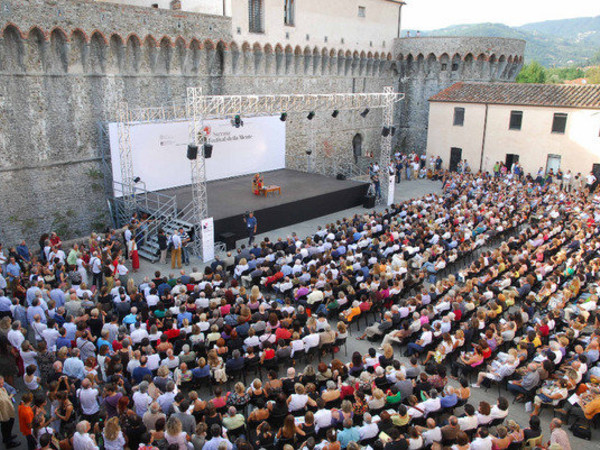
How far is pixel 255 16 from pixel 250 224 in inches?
472

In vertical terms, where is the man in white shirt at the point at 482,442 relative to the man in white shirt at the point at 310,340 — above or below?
above

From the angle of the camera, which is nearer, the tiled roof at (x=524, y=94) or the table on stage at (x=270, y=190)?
the table on stage at (x=270, y=190)

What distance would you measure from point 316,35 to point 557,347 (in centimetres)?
2194

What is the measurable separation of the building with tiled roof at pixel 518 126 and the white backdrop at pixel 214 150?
11072 millimetres

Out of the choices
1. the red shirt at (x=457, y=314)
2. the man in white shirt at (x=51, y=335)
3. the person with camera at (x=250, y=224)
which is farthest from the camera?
the person with camera at (x=250, y=224)

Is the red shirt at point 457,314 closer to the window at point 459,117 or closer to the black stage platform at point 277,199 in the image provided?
the black stage platform at point 277,199

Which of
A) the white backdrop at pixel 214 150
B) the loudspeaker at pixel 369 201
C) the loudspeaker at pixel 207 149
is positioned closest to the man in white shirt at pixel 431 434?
the loudspeaker at pixel 207 149

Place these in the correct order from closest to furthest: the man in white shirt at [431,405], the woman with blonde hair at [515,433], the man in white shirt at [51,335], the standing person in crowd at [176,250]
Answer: the woman with blonde hair at [515,433] < the man in white shirt at [431,405] < the man in white shirt at [51,335] < the standing person in crowd at [176,250]

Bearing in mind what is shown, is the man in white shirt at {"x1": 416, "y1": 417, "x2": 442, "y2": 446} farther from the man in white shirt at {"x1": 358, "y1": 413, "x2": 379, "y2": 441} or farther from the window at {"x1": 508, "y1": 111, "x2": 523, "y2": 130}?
the window at {"x1": 508, "y1": 111, "x2": 523, "y2": 130}

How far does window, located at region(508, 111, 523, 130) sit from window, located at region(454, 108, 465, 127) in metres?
2.86

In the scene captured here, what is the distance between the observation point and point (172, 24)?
19641mm

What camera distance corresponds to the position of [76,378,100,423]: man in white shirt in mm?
6805

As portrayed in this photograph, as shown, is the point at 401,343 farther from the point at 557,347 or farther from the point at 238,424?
the point at 238,424

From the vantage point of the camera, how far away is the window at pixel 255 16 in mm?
22656
